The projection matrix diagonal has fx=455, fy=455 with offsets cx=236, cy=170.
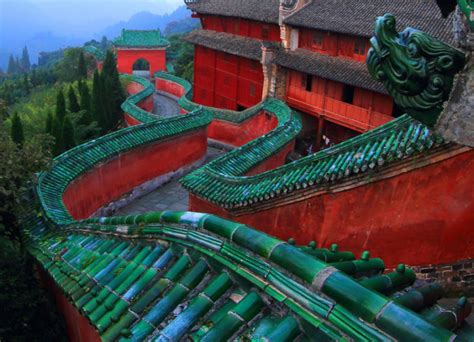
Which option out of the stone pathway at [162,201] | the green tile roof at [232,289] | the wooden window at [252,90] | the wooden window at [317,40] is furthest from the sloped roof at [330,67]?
the green tile roof at [232,289]

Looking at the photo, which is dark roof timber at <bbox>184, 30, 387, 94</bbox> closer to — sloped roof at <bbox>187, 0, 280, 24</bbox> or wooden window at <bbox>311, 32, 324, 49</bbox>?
wooden window at <bbox>311, 32, 324, 49</bbox>

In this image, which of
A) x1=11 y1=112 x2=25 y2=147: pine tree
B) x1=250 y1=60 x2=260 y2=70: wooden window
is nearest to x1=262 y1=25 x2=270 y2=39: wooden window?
x1=250 y1=60 x2=260 y2=70: wooden window

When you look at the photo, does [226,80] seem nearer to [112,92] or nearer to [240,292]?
[112,92]

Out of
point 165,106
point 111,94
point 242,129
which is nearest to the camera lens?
point 242,129

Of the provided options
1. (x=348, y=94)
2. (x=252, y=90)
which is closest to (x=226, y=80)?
(x=252, y=90)

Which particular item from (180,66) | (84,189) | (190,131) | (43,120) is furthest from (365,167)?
(180,66)

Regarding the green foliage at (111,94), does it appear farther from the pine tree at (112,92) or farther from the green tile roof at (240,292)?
the green tile roof at (240,292)
